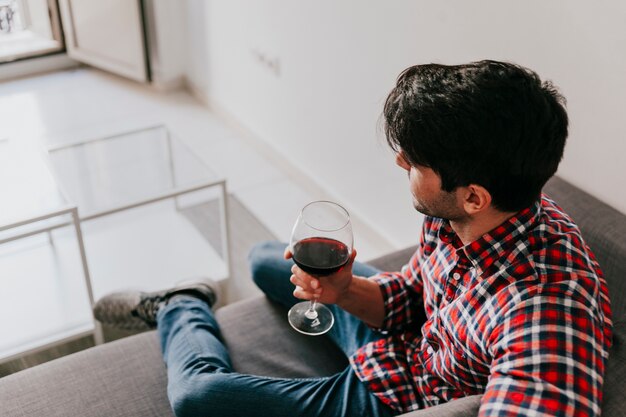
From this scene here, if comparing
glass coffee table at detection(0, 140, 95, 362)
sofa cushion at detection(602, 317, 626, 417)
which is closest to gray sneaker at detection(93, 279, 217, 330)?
glass coffee table at detection(0, 140, 95, 362)

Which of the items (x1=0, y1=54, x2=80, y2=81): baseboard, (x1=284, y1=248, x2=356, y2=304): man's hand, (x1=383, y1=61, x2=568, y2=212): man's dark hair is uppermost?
(x1=383, y1=61, x2=568, y2=212): man's dark hair

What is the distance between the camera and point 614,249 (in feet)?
4.63

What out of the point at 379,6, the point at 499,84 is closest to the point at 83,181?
the point at 379,6

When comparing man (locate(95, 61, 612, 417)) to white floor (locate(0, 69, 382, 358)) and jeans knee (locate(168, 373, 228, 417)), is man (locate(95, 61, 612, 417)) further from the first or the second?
white floor (locate(0, 69, 382, 358))

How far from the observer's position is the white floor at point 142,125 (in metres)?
2.72

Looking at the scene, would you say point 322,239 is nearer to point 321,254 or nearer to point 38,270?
point 321,254

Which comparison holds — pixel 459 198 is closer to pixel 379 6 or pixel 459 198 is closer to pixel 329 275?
pixel 329 275

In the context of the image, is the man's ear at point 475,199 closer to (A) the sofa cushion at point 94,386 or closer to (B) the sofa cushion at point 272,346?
(B) the sofa cushion at point 272,346

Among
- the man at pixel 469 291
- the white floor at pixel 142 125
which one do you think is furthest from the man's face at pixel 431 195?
the white floor at pixel 142 125

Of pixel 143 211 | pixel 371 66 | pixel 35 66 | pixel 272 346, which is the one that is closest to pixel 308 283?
pixel 272 346

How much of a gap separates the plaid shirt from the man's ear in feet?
0.17

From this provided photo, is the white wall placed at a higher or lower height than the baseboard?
higher

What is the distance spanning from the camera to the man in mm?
991

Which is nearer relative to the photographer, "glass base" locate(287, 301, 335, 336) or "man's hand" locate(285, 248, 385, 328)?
"man's hand" locate(285, 248, 385, 328)
